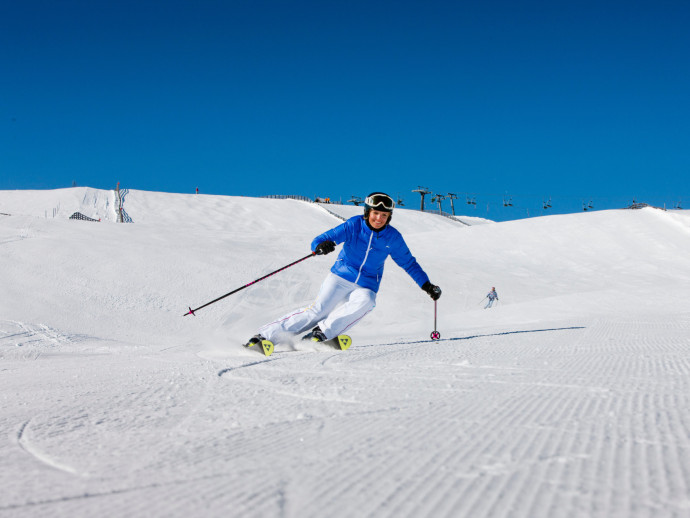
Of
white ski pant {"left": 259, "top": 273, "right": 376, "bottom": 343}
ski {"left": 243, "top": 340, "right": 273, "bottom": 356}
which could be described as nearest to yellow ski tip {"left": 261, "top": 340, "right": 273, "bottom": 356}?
ski {"left": 243, "top": 340, "right": 273, "bottom": 356}

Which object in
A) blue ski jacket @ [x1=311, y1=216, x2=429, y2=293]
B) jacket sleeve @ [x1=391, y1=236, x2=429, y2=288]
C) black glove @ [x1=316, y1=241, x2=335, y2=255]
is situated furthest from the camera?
jacket sleeve @ [x1=391, y1=236, x2=429, y2=288]

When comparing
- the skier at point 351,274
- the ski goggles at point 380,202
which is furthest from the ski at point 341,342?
the ski goggles at point 380,202

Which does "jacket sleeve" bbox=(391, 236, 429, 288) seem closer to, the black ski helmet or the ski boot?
the black ski helmet

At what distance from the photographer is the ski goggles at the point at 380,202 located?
6.11 meters

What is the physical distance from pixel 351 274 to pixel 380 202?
3.05ft

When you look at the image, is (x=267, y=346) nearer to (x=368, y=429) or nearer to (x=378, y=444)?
(x=368, y=429)

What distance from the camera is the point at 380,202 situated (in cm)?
614

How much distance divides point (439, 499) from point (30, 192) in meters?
57.6

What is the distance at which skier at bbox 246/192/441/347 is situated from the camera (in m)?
6.04

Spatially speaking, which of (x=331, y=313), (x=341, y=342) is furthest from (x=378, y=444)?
(x=331, y=313)

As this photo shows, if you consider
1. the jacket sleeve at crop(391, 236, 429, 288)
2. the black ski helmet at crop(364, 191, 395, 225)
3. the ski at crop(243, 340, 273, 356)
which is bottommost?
the ski at crop(243, 340, 273, 356)

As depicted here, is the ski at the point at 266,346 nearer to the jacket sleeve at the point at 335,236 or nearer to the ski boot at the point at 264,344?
the ski boot at the point at 264,344

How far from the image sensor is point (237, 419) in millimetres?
2223

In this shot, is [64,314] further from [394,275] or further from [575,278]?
[575,278]
